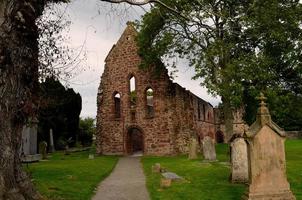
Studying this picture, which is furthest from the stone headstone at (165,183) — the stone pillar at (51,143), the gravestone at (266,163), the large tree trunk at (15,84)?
the stone pillar at (51,143)

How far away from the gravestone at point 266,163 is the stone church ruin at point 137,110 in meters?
20.7

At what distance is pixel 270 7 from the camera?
23109 millimetres

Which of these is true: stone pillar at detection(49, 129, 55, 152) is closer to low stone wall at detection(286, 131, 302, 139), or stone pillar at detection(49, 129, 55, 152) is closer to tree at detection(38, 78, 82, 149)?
tree at detection(38, 78, 82, 149)

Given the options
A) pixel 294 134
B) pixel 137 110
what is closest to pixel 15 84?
pixel 137 110

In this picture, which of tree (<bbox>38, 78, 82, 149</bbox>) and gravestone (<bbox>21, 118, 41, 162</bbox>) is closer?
gravestone (<bbox>21, 118, 41, 162</bbox>)

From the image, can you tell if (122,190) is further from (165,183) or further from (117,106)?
(117,106)

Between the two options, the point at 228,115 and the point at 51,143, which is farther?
the point at 51,143

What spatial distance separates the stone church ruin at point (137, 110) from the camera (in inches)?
1193

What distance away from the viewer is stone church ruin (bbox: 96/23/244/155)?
30.3 m

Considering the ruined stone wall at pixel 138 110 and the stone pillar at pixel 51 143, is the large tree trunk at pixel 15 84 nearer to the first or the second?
the ruined stone wall at pixel 138 110

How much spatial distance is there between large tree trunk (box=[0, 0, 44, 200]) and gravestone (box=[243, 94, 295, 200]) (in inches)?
187

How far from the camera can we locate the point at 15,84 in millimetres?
7926

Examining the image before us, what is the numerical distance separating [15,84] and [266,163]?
571 cm

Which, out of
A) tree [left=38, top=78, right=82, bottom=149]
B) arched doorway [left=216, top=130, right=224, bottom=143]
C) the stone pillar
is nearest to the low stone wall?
arched doorway [left=216, top=130, right=224, bottom=143]
